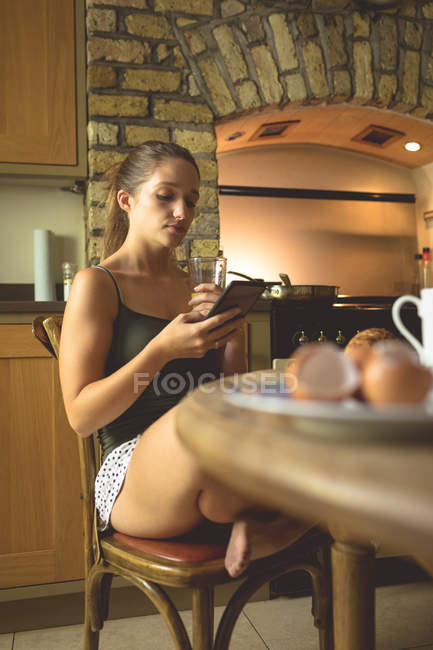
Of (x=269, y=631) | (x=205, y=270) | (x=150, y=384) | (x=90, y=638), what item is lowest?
(x=269, y=631)

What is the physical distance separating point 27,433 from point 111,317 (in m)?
0.72

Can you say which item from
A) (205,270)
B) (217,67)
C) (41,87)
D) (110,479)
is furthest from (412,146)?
(110,479)

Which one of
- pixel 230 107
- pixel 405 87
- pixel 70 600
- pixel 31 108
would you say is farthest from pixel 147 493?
pixel 405 87

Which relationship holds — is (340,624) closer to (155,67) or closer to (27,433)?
(27,433)

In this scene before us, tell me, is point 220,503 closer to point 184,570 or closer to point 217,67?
point 184,570

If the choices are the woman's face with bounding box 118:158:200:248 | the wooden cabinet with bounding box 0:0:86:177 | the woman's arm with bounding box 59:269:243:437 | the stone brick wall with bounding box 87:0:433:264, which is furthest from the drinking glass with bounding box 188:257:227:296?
the wooden cabinet with bounding box 0:0:86:177

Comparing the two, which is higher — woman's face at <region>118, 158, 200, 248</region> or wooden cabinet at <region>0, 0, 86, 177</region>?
wooden cabinet at <region>0, 0, 86, 177</region>

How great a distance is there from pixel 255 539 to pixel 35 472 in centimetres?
105

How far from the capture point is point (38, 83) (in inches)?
86.7

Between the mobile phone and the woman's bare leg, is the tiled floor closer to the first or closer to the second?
the woman's bare leg

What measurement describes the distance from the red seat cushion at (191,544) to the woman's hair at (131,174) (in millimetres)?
826

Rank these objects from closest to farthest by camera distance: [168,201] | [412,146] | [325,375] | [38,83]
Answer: [325,375] < [168,201] < [38,83] < [412,146]

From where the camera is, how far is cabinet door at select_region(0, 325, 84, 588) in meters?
1.69

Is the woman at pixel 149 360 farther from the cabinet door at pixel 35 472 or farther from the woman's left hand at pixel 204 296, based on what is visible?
the cabinet door at pixel 35 472
